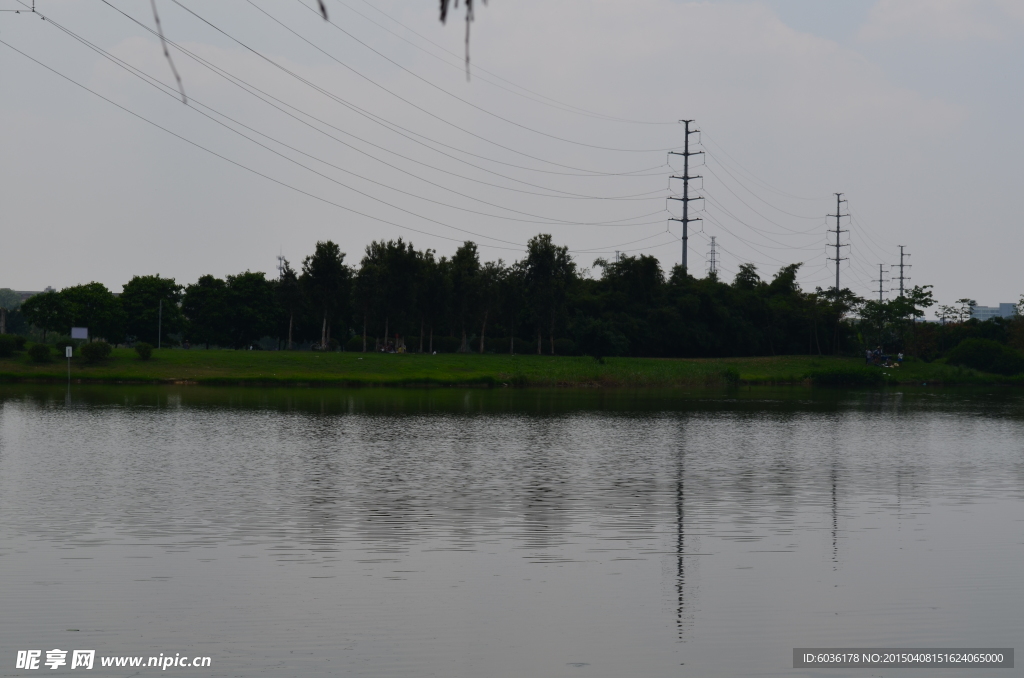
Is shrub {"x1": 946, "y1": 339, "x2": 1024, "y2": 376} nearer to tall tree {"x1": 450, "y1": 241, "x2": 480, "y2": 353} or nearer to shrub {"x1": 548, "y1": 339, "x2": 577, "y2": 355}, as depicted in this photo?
shrub {"x1": 548, "y1": 339, "x2": 577, "y2": 355}

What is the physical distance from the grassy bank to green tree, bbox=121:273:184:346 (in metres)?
34.0

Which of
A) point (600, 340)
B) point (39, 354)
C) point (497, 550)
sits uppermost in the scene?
point (600, 340)

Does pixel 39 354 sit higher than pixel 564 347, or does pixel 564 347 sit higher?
pixel 564 347

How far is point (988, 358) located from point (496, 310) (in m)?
57.5

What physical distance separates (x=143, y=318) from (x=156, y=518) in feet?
374

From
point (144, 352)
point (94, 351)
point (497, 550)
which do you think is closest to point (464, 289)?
point (144, 352)

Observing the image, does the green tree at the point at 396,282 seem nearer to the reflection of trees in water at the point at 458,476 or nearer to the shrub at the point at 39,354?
the shrub at the point at 39,354

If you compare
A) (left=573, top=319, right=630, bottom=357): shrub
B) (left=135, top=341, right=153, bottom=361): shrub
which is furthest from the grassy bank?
(left=573, top=319, right=630, bottom=357): shrub

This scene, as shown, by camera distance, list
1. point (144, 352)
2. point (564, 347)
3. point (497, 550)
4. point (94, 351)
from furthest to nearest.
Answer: point (564, 347) < point (144, 352) < point (94, 351) < point (497, 550)

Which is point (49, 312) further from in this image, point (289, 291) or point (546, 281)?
point (546, 281)

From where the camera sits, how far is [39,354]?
8462cm

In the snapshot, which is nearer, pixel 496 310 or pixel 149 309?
pixel 496 310

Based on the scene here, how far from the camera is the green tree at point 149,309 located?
5064 inches

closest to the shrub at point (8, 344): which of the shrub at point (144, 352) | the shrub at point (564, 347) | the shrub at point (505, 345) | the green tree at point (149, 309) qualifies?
the shrub at point (144, 352)
